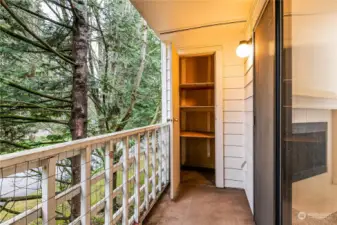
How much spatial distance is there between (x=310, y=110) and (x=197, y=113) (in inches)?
123

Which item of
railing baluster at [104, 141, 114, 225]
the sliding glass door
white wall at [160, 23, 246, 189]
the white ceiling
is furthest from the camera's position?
white wall at [160, 23, 246, 189]

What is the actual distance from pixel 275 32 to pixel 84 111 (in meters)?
2.03

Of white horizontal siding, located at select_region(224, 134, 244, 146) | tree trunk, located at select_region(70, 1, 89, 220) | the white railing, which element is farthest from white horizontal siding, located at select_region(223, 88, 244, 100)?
tree trunk, located at select_region(70, 1, 89, 220)

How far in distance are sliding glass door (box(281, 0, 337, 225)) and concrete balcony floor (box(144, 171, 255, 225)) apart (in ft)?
3.66

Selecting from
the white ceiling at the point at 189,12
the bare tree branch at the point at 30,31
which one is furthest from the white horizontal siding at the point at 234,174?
the bare tree branch at the point at 30,31

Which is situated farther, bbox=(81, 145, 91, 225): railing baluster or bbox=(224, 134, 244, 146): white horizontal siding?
bbox=(224, 134, 244, 146): white horizontal siding

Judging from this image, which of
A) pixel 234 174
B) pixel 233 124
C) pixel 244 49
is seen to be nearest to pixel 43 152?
pixel 244 49

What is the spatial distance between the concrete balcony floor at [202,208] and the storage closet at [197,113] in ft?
3.07

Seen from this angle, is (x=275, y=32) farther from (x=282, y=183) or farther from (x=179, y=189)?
(x=179, y=189)

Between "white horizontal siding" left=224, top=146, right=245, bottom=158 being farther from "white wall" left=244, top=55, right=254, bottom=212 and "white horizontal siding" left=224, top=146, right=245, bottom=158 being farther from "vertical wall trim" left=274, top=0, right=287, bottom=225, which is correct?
"vertical wall trim" left=274, top=0, right=287, bottom=225

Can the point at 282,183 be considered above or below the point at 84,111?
below

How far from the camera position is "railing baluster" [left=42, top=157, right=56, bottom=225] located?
911 millimetres

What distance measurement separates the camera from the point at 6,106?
6.25 feet

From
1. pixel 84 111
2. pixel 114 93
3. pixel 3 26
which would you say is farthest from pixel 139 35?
pixel 3 26
